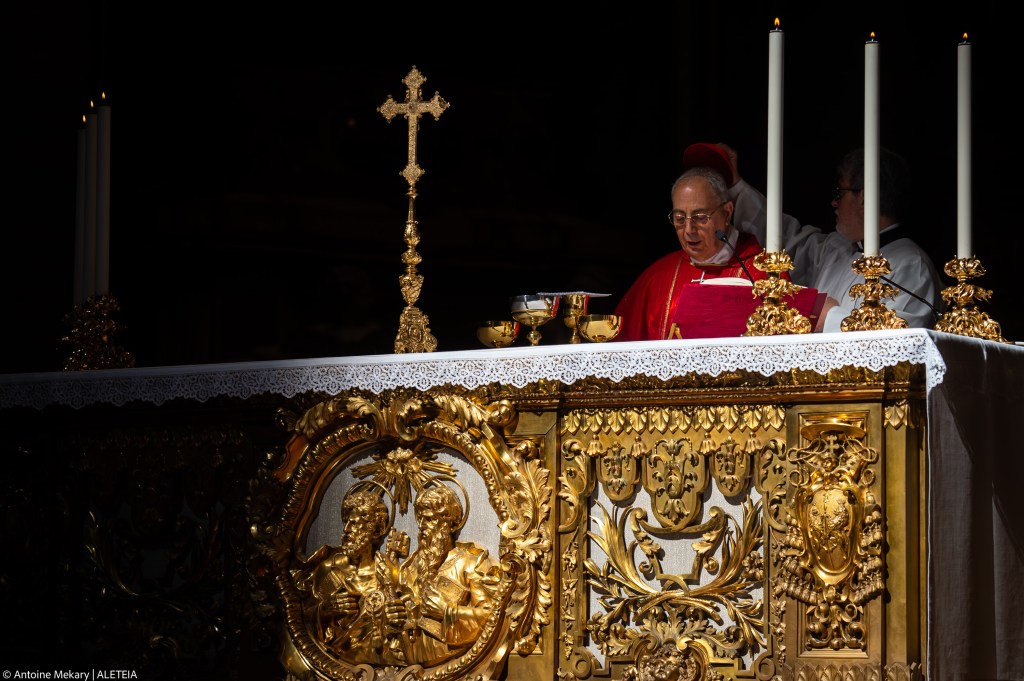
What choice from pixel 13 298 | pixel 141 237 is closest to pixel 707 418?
pixel 13 298

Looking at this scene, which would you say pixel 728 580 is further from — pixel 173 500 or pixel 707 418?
pixel 173 500

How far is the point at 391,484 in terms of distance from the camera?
4562 millimetres

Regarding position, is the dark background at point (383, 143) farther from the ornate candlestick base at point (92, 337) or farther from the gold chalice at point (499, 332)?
the gold chalice at point (499, 332)

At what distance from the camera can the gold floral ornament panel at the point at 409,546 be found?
4.32m

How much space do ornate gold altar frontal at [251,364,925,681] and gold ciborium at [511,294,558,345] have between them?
15.9 inches

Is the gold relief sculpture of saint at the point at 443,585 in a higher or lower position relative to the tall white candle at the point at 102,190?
lower

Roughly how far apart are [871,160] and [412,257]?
1.56 m

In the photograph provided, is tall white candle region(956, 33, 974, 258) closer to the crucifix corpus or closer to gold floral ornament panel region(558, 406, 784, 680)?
gold floral ornament panel region(558, 406, 784, 680)

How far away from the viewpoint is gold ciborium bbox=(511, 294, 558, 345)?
4750 millimetres

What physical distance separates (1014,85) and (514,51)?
296 centimetres

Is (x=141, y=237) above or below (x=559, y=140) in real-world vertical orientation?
below

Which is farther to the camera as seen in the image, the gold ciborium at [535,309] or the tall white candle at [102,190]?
the tall white candle at [102,190]

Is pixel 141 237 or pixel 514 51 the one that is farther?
pixel 514 51

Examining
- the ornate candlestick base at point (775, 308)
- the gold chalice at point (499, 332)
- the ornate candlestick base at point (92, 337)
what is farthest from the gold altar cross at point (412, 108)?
the ornate candlestick base at point (775, 308)
